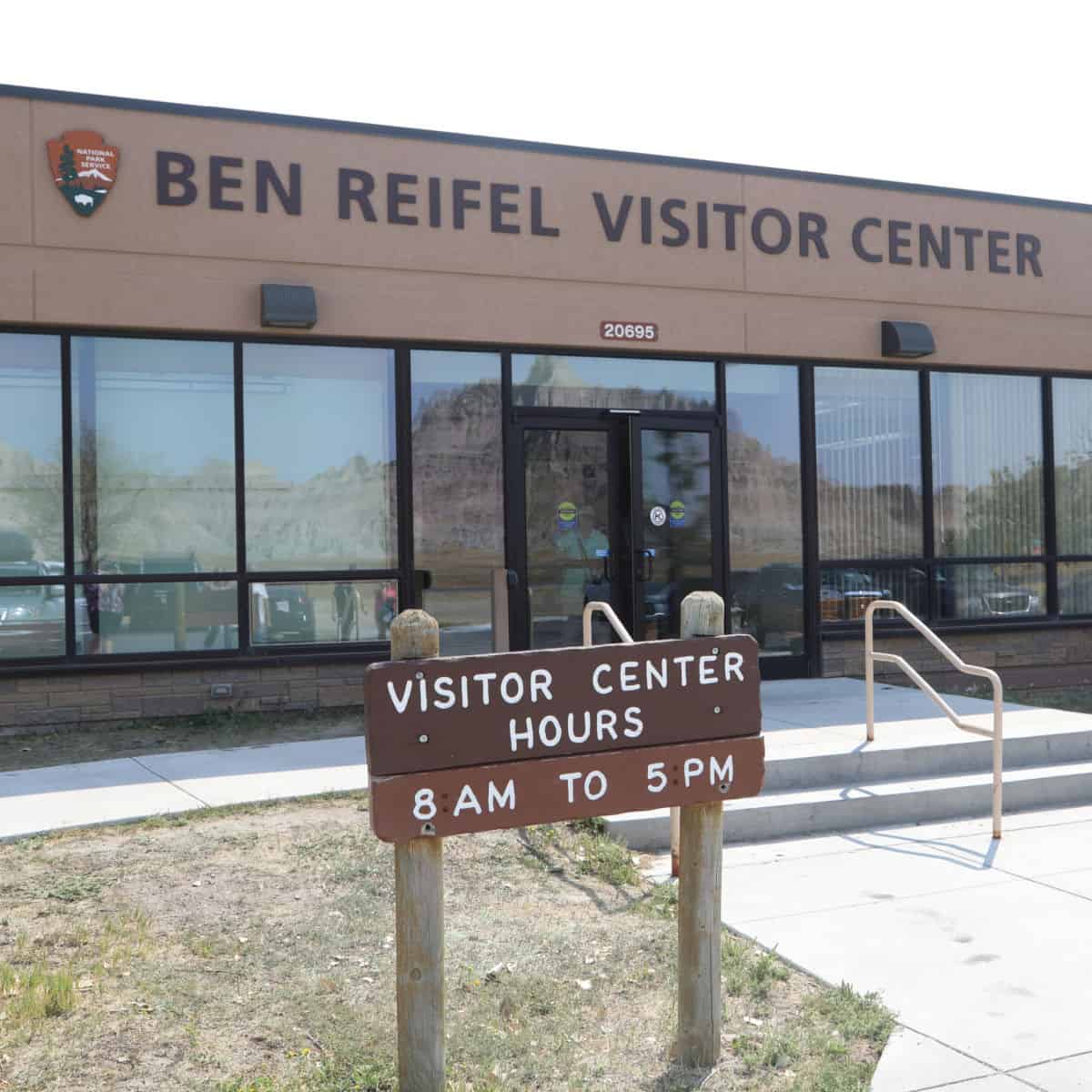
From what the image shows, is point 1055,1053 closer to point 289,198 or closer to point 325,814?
point 325,814

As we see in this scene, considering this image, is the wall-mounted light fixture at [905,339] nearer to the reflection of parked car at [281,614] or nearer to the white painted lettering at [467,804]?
the reflection of parked car at [281,614]

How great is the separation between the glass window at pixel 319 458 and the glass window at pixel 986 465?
531 cm

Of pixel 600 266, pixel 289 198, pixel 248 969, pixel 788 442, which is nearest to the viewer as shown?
pixel 248 969

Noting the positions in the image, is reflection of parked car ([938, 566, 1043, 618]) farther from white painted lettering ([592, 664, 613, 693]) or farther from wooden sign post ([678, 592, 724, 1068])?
white painted lettering ([592, 664, 613, 693])

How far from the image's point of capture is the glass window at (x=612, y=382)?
10297mm

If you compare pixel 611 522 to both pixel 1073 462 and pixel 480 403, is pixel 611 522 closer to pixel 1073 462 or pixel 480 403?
pixel 480 403

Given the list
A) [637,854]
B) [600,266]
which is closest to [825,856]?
[637,854]

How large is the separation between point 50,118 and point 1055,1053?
335 inches

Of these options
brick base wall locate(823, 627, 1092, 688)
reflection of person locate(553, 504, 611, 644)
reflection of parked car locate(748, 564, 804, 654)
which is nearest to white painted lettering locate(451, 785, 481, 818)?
reflection of person locate(553, 504, 611, 644)

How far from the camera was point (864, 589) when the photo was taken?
11.4 metres

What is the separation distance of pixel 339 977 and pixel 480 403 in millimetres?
6484

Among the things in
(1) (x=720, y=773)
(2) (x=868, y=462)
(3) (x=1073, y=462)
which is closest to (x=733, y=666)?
(1) (x=720, y=773)

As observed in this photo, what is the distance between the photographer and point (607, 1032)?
398 centimetres

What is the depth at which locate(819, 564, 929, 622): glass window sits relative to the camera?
11.2m
